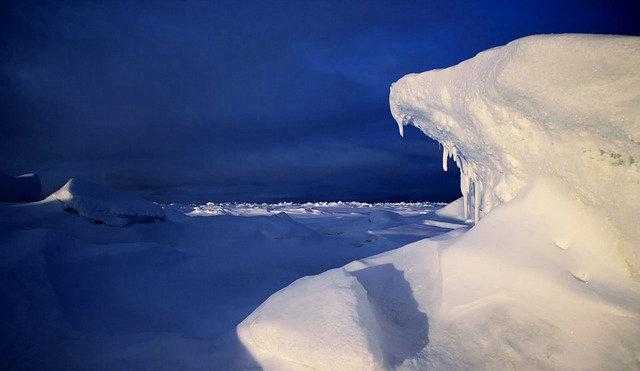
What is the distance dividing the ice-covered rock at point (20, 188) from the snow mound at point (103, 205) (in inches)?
127

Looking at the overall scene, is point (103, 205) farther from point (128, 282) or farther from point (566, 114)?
point (566, 114)

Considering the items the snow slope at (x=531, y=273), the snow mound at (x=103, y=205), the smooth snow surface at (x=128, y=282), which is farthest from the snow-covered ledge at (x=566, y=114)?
the snow mound at (x=103, y=205)

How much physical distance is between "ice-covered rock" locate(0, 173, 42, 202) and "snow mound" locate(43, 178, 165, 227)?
3.23m

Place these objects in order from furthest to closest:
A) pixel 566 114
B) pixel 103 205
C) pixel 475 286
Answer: pixel 103 205
pixel 475 286
pixel 566 114

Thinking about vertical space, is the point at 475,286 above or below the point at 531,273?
below

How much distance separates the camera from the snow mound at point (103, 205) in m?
7.41

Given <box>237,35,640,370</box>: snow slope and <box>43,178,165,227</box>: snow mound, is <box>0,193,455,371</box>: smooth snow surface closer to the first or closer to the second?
<box>43,178,165,227</box>: snow mound

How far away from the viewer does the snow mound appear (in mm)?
7410

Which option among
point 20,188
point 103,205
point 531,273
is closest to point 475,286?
point 531,273

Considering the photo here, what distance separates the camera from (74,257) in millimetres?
4852

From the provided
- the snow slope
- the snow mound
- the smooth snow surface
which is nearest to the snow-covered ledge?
the snow slope

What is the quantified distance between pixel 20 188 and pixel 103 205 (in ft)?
15.8

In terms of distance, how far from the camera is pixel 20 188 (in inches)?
394

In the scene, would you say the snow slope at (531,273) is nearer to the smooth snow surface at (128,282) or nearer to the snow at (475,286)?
the snow at (475,286)
